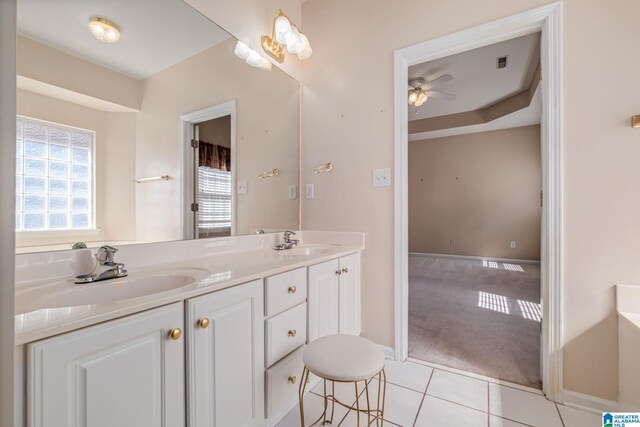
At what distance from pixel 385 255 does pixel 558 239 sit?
93 centimetres

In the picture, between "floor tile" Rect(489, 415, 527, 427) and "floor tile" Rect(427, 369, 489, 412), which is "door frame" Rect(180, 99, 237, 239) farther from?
"floor tile" Rect(489, 415, 527, 427)

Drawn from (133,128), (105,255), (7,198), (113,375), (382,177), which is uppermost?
(133,128)

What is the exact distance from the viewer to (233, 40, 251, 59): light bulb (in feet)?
5.58

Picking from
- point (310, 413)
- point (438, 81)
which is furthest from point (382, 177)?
point (438, 81)

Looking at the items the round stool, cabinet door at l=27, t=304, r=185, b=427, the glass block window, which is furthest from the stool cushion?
the glass block window

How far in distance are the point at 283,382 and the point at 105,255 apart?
2.92ft

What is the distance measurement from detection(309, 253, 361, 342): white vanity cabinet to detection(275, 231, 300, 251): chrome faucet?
43 centimetres

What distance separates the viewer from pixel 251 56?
1.81m

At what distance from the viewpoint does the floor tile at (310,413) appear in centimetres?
128

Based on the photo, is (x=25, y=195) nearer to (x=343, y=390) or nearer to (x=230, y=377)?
(x=230, y=377)

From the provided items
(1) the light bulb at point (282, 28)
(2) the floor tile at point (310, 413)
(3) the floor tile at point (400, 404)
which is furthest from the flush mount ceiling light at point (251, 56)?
(3) the floor tile at point (400, 404)

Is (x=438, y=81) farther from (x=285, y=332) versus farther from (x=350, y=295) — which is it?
(x=285, y=332)

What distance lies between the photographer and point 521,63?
3240 mm

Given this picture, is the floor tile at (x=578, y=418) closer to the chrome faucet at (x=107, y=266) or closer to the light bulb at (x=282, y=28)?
the chrome faucet at (x=107, y=266)
